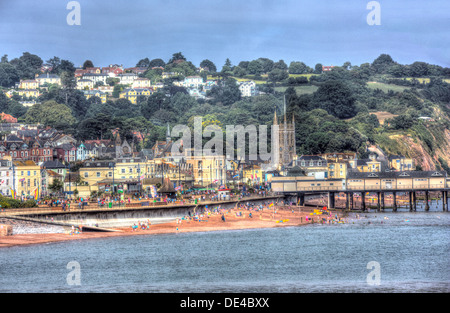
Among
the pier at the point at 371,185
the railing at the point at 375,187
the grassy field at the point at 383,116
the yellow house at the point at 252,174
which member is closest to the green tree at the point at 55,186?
the pier at the point at 371,185

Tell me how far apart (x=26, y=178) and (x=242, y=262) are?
3860 cm

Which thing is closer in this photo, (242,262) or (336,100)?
(242,262)

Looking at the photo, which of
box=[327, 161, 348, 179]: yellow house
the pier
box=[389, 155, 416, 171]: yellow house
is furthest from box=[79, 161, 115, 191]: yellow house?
box=[389, 155, 416, 171]: yellow house

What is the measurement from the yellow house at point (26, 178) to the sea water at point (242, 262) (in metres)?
22.8

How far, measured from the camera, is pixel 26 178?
8538cm

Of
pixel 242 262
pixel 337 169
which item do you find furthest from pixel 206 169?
pixel 242 262

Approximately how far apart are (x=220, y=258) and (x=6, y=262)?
51.8ft

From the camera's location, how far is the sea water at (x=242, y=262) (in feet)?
154

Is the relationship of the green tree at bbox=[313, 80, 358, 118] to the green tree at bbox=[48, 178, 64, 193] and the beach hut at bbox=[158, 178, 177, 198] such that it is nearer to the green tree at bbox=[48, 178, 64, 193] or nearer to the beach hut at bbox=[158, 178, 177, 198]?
the green tree at bbox=[48, 178, 64, 193]

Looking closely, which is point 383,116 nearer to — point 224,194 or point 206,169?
point 206,169

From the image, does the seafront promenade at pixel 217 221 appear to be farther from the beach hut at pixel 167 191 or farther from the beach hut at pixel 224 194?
the beach hut at pixel 167 191

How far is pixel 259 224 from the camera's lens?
257ft
